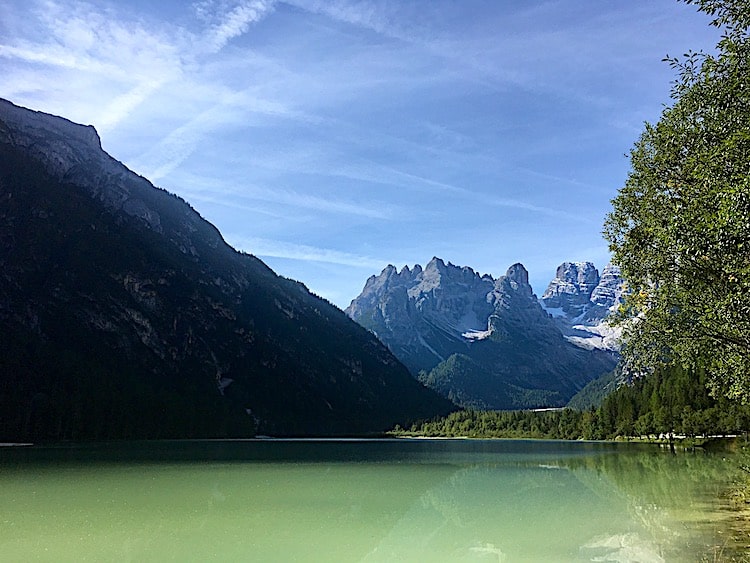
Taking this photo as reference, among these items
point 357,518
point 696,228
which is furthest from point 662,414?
point 696,228

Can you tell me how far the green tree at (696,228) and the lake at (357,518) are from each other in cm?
693

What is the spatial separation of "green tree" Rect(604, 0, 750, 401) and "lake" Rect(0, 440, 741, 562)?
22.7 ft

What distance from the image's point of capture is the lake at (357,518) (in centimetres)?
1938

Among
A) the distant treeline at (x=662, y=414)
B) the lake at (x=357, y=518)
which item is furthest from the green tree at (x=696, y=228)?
the distant treeline at (x=662, y=414)

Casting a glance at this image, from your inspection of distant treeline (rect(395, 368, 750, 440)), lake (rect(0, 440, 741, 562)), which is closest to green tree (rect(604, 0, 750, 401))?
lake (rect(0, 440, 741, 562))

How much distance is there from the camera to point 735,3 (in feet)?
55.9

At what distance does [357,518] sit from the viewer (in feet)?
87.1

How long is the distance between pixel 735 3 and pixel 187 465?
55479mm

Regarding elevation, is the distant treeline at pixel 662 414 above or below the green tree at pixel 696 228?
below

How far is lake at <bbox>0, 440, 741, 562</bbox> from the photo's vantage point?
1938 centimetres

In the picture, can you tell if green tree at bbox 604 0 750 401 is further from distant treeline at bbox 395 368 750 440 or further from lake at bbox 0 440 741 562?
distant treeline at bbox 395 368 750 440

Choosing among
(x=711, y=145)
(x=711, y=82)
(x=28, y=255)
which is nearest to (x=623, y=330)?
(x=711, y=145)

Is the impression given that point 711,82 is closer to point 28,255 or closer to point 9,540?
point 9,540

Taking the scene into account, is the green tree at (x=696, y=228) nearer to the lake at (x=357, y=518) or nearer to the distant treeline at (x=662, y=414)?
the lake at (x=357, y=518)
